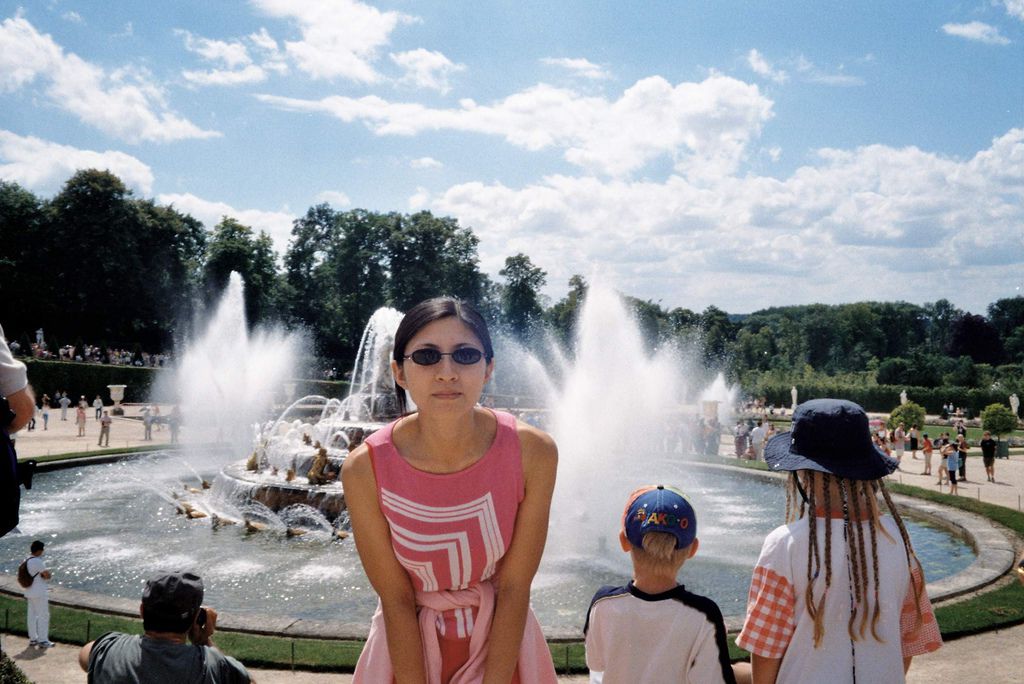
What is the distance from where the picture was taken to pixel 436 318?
2.71 m

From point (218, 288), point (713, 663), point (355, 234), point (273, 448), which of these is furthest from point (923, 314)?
point (713, 663)

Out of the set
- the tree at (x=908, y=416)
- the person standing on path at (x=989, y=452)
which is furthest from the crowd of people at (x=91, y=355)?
the person standing on path at (x=989, y=452)

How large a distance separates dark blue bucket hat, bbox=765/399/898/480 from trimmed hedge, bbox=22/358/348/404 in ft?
138

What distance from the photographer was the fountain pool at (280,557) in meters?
10.9

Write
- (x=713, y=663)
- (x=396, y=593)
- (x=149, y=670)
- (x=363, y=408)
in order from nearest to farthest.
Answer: (x=396, y=593) < (x=713, y=663) < (x=149, y=670) < (x=363, y=408)

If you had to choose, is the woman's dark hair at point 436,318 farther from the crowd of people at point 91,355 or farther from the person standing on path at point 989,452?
the crowd of people at point 91,355

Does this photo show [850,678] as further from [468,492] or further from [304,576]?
[304,576]

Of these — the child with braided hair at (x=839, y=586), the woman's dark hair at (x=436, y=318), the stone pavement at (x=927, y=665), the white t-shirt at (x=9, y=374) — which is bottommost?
the stone pavement at (x=927, y=665)

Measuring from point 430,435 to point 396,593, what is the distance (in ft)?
1.66

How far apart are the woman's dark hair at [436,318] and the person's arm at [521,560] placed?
36 centimetres

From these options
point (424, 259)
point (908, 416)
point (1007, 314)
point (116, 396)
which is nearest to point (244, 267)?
point (424, 259)

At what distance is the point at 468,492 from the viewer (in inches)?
102

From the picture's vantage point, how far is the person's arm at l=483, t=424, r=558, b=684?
261cm

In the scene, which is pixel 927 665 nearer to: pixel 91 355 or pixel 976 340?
pixel 91 355
